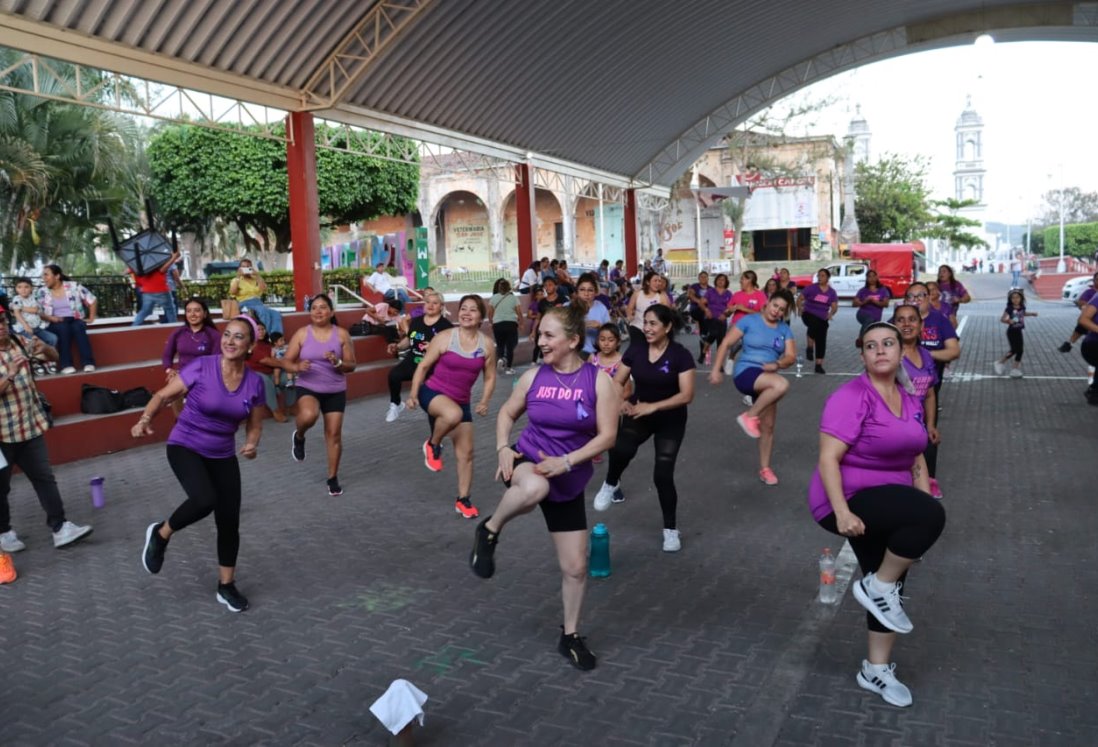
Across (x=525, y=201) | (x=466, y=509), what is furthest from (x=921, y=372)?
(x=525, y=201)

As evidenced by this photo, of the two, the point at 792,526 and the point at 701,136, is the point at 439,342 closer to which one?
the point at 792,526

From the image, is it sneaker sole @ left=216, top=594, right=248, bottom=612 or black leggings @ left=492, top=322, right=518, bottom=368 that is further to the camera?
black leggings @ left=492, top=322, right=518, bottom=368

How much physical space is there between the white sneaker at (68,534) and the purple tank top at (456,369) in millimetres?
2960

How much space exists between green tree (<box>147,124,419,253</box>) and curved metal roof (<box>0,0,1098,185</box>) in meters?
8.71

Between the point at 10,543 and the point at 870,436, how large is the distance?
634 centimetres

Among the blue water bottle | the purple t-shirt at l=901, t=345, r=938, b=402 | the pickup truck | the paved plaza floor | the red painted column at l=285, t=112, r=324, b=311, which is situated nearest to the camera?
the paved plaza floor

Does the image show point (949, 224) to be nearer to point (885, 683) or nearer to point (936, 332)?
point (936, 332)

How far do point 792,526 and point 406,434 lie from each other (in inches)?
239

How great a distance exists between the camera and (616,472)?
24.0 ft

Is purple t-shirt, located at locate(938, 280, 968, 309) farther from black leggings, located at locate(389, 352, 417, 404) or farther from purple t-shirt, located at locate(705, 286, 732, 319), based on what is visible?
black leggings, located at locate(389, 352, 417, 404)

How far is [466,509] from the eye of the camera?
24.9 feet

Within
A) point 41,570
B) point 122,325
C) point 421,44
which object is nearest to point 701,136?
point 421,44

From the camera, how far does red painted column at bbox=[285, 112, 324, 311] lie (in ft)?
53.6

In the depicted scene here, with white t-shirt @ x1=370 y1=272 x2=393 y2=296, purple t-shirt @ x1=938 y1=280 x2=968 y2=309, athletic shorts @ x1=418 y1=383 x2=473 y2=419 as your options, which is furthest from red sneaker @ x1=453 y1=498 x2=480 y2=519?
white t-shirt @ x1=370 y1=272 x2=393 y2=296
